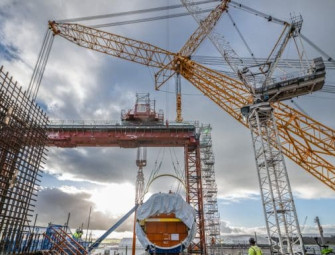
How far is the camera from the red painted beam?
88.6 feet

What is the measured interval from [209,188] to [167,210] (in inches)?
849

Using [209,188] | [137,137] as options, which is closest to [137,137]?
[137,137]

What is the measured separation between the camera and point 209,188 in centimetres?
3059

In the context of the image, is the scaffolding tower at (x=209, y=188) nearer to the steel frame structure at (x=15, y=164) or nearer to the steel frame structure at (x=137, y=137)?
the steel frame structure at (x=137, y=137)

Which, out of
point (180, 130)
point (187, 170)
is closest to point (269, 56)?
point (180, 130)

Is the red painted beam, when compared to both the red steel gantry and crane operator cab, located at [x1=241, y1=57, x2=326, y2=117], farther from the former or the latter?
crane operator cab, located at [x1=241, y1=57, x2=326, y2=117]

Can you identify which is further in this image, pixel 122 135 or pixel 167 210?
pixel 122 135

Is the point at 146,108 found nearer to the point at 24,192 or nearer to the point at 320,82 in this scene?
the point at 320,82

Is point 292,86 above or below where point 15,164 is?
above

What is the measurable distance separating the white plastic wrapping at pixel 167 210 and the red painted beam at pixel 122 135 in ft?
53.1

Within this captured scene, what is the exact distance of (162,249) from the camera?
32.0 ft

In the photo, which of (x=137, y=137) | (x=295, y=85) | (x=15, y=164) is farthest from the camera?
(x=137, y=137)

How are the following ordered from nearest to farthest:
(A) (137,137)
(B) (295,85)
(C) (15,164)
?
(C) (15,164) < (B) (295,85) < (A) (137,137)

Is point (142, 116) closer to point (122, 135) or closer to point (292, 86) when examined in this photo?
point (122, 135)
